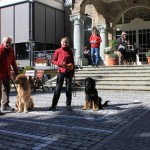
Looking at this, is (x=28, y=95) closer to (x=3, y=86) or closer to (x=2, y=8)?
(x=3, y=86)

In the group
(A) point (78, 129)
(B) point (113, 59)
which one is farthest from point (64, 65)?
(B) point (113, 59)

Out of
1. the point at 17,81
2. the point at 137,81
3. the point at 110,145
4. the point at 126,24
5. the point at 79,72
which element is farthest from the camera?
the point at 126,24

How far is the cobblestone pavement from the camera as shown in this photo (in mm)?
4949

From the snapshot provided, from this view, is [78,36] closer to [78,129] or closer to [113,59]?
[113,59]

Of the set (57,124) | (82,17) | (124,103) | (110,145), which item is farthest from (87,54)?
(110,145)

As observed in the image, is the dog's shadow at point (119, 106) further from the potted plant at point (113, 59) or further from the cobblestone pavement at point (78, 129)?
the potted plant at point (113, 59)

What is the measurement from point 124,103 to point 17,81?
340 cm

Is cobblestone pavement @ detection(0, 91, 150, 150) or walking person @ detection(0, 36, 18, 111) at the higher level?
walking person @ detection(0, 36, 18, 111)

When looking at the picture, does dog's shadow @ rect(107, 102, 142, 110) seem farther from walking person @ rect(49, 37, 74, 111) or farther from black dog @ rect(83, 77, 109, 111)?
walking person @ rect(49, 37, 74, 111)

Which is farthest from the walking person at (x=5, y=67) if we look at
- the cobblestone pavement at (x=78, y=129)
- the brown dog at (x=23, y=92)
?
the cobblestone pavement at (x=78, y=129)

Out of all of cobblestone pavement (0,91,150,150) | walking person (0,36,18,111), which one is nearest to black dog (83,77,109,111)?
cobblestone pavement (0,91,150,150)

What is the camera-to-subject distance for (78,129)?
5.95m

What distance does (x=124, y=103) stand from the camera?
364 inches

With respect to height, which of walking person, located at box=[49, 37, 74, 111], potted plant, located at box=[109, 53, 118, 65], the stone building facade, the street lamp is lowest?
walking person, located at box=[49, 37, 74, 111]
